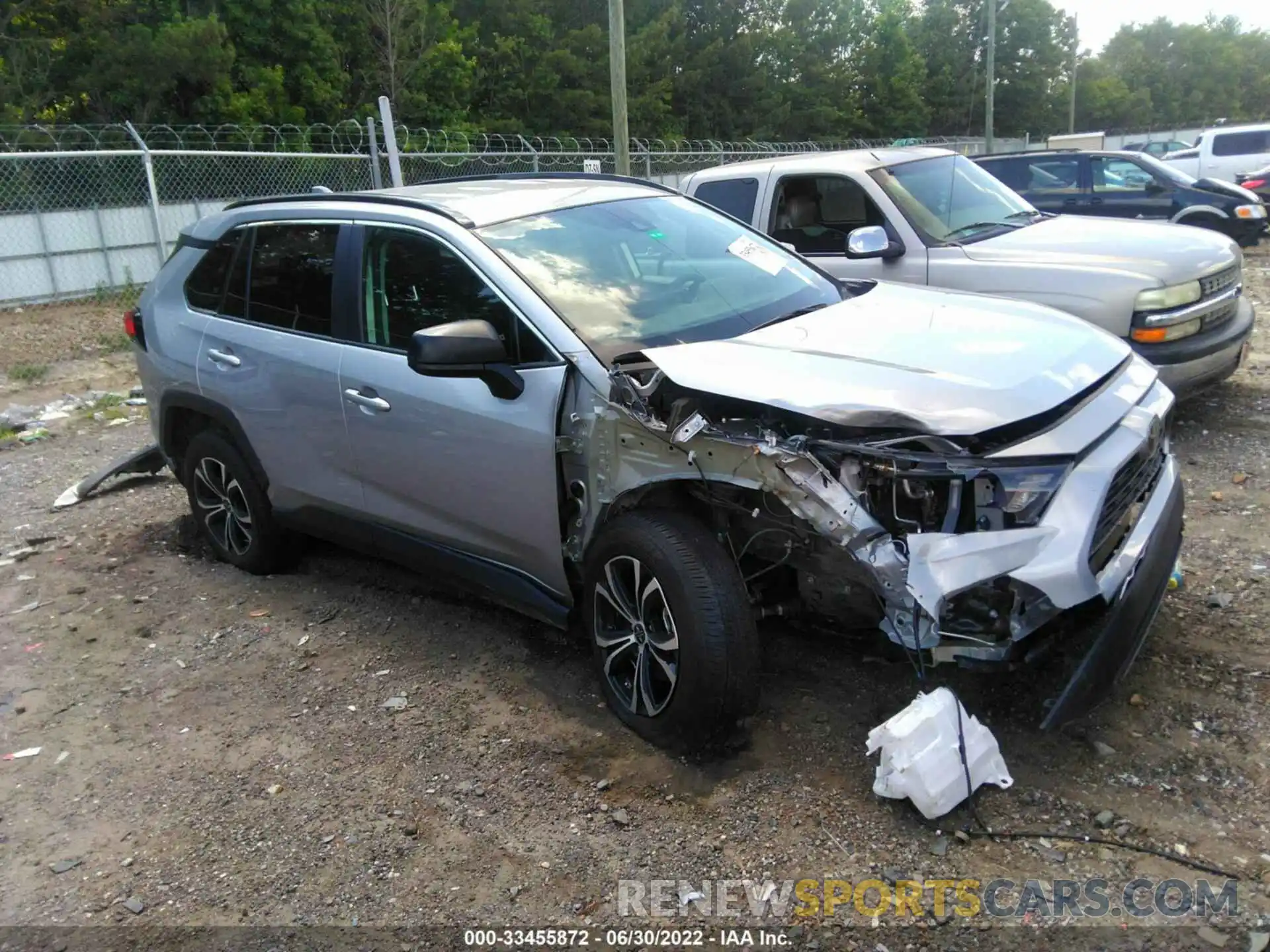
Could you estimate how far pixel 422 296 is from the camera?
3.93 meters

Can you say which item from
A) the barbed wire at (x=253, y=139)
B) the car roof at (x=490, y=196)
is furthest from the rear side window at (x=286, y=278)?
the barbed wire at (x=253, y=139)

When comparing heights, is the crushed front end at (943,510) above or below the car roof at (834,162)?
below

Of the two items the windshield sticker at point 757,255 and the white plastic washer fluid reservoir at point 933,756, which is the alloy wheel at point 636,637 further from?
the windshield sticker at point 757,255

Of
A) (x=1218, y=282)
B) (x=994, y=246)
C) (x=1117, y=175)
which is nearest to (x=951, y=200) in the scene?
(x=994, y=246)

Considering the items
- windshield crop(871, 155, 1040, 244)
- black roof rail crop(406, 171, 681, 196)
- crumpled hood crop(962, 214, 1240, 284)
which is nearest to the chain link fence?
windshield crop(871, 155, 1040, 244)

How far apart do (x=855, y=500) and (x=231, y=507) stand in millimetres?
3546

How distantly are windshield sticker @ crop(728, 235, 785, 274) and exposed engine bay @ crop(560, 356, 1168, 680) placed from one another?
45.4 inches

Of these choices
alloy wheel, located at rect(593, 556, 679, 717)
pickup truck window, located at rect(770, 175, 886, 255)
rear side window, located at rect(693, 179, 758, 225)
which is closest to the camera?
alloy wheel, located at rect(593, 556, 679, 717)

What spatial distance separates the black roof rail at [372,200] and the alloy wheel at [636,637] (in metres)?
1.57

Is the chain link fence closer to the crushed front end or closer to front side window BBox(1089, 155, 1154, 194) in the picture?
front side window BBox(1089, 155, 1154, 194)

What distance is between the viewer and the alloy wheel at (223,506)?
5.01 meters

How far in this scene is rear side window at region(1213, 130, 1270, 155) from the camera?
1992cm

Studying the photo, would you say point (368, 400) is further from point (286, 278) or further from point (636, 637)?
point (636, 637)

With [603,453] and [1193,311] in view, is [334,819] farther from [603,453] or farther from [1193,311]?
[1193,311]
